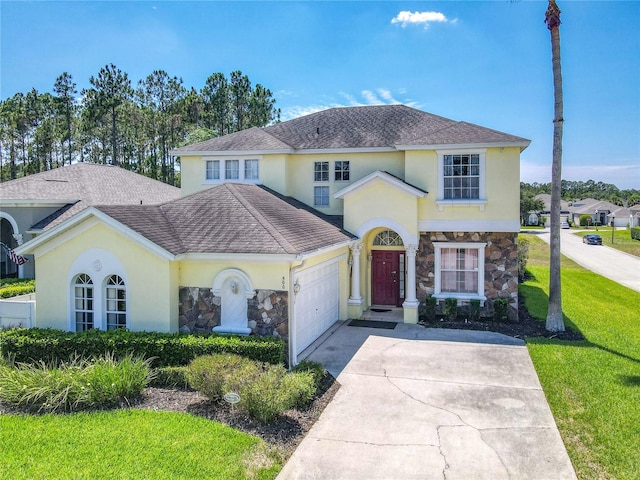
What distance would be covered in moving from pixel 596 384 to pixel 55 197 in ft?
70.1

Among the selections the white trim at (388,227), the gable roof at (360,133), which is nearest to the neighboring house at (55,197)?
the gable roof at (360,133)

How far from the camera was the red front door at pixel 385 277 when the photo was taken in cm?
1855

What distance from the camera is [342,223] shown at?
18078mm

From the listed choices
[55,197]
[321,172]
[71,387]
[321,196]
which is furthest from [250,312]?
[55,197]

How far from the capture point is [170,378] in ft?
32.9

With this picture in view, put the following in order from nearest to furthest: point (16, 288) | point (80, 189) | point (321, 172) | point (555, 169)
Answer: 1. point (555, 169)
2. point (16, 288)
3. point (321, 172)
4. point (80, 189)

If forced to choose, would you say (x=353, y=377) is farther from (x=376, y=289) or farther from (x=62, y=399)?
(x=376, y=289)

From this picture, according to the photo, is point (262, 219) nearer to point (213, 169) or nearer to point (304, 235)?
point (304, 235)

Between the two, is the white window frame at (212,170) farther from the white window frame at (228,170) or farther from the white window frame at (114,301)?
the white window frame at (114,301)

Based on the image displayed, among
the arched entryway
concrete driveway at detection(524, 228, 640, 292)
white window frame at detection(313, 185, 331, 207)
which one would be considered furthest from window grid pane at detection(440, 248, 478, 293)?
concrete driveway at detection(524, 228, 640, 292)

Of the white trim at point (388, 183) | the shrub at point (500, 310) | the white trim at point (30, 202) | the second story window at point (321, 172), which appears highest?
the second story window at point (321, 172)

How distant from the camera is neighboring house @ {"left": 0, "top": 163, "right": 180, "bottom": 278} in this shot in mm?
20906

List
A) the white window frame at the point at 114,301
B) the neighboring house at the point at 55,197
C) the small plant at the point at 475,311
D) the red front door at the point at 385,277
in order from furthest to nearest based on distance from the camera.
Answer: the neighboring house at the point at 55,197
the red front door at the point at 385,277
the small plant at the point at 475,311
the white window frame at the point at 114,301

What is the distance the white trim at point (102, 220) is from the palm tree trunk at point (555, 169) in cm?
1164
